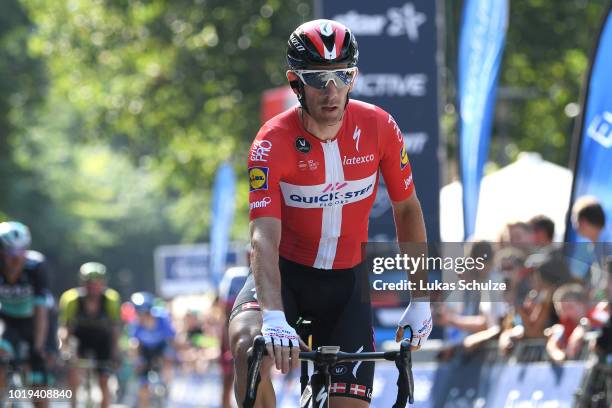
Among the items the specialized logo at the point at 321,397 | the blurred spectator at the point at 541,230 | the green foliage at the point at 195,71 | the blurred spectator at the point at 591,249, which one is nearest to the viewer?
the specialized logo at the point at 321,397

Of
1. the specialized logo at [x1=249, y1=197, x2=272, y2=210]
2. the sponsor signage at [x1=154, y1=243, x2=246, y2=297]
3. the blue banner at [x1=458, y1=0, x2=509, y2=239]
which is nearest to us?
the specialized logo at [x1=249, y1=197, x2=272, y2=210]

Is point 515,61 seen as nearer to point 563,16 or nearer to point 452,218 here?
point 563,16

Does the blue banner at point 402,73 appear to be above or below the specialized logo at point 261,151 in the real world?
above

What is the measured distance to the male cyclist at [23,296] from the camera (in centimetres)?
1236

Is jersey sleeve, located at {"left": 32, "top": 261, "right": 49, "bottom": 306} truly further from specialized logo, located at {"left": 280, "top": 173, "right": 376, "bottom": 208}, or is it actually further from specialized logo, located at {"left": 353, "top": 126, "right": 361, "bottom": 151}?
specialized logo, located at {"left": 353, "top": 126, "right": 361, "bottom": 151}

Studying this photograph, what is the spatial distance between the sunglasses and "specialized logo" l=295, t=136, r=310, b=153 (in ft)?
1.03

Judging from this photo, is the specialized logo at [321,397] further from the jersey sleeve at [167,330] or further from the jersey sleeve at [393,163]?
the jersey sleeve at [167,330]

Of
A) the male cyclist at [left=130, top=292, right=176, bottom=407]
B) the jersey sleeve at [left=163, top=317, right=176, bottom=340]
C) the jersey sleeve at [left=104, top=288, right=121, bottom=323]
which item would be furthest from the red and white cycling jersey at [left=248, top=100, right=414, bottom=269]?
the jersey sleeve at [left=163, top=317, right=176, bottom=340]

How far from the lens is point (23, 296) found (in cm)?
1282

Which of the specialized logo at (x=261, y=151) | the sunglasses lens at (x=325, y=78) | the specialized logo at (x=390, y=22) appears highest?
the specialized logo at (x=390, y=22)

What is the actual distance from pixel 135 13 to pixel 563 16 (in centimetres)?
897

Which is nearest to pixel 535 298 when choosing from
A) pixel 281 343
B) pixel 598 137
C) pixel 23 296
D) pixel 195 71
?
pixel 598 137

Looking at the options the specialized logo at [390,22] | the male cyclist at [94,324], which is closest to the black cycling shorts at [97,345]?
the male cyclist at [94,324]

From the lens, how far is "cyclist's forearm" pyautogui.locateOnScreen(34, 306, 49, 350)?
1263 centimetres
